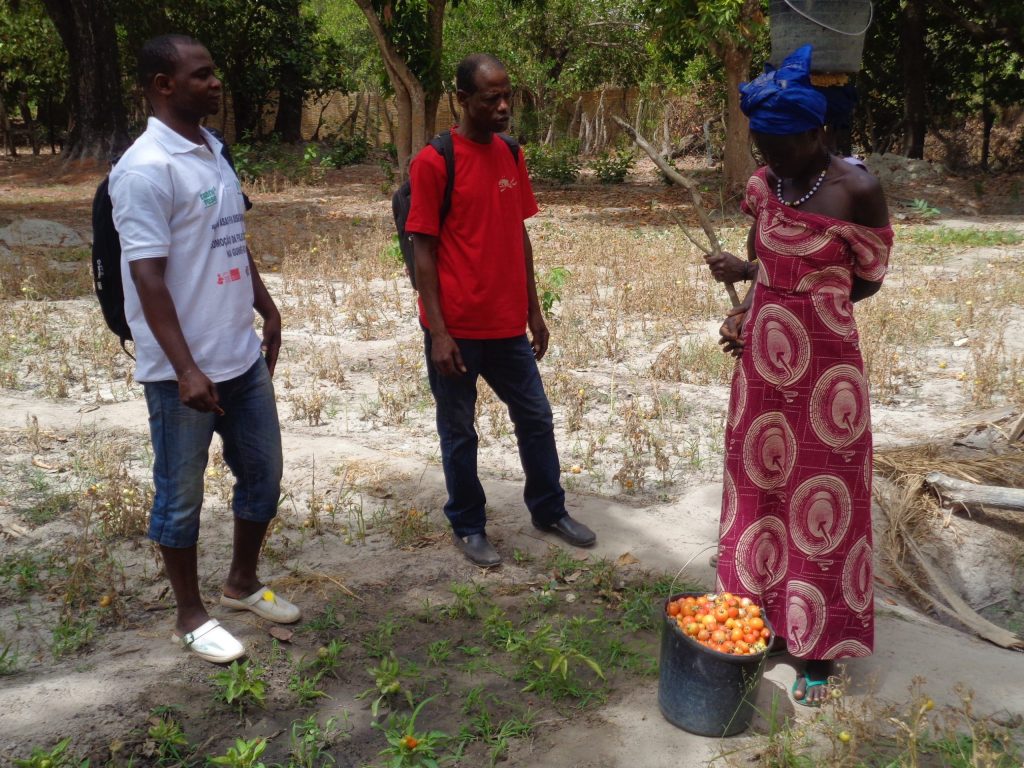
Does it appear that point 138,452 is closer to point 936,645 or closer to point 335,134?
point 936,645

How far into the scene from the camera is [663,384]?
6098 mm

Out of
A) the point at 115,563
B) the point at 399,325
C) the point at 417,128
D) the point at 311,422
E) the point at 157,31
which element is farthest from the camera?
the point at 157,31

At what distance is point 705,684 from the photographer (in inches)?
105

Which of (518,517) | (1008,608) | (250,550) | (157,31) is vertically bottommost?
(1008,608)

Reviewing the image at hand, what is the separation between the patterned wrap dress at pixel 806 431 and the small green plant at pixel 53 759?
198cm

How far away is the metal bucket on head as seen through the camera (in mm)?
2984

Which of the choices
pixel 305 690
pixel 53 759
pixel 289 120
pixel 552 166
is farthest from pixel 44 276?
pixel 289 120

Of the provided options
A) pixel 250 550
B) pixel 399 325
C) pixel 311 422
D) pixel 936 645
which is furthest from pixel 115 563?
pixel 399 325

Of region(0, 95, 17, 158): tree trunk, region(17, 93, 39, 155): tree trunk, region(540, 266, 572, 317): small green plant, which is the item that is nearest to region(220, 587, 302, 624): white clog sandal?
region(540, 266, 572, 317): small green plant

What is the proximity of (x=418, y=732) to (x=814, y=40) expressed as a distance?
240 cm

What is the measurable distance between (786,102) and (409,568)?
223cm

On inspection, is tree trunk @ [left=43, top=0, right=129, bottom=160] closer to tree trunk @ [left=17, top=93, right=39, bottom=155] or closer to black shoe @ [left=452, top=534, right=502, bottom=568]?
tree trunk @ [left=17, top=93, right=39, bottom=155]

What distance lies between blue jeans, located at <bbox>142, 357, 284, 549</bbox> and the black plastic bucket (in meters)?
1.32

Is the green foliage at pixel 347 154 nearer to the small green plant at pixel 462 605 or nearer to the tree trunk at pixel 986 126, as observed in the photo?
the tree trunk at pixel 986 126
